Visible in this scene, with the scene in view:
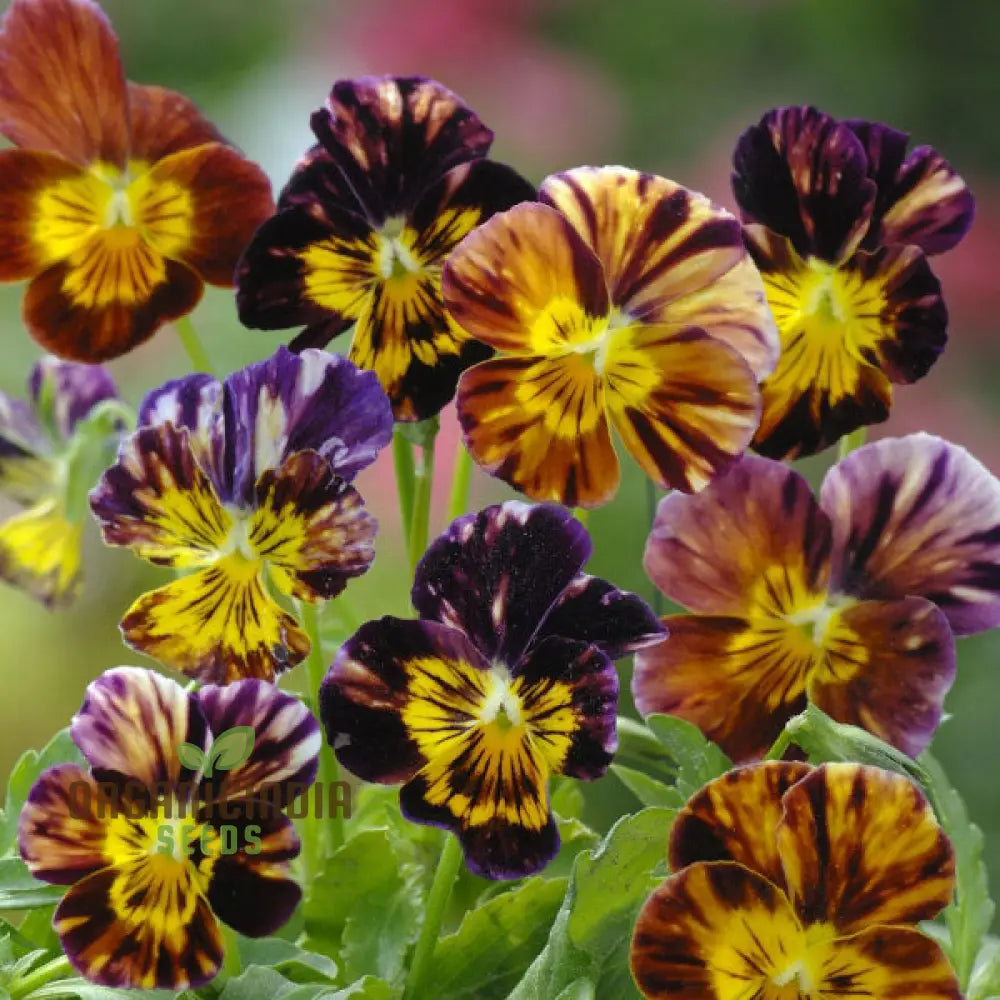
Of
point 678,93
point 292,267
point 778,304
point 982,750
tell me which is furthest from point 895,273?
point 678,93

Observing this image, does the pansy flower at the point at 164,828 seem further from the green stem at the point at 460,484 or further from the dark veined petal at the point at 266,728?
the green stem at the point at 460,484

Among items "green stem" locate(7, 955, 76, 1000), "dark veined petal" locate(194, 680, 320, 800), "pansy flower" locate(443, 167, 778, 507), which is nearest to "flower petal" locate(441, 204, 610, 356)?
"pansy flower" locate(443, 167, 778, 507)

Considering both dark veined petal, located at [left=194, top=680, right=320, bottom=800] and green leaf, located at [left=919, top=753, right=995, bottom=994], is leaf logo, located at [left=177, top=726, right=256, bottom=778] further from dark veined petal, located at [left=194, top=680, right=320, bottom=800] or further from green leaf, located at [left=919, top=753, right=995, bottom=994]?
green leaf, located at [left=919, top=753, right=995, bottom=994]

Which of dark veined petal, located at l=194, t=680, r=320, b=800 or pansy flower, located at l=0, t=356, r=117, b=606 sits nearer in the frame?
dark veined petal, located at l=194, t=680, r=320, b=800

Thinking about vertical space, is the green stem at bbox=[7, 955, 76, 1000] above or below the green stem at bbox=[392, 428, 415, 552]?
below

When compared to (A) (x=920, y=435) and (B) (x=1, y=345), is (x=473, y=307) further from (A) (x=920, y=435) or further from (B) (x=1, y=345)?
(B) (x=1, y=345)

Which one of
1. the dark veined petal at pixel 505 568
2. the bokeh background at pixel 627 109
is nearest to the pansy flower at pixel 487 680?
the dark veined petal at pixel 505 568

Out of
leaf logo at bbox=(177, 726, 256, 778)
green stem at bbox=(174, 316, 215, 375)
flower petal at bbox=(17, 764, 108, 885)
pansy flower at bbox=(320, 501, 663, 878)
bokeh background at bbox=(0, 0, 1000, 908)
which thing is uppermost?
bokeh background at bbox=(0, 0, 1000, 908)

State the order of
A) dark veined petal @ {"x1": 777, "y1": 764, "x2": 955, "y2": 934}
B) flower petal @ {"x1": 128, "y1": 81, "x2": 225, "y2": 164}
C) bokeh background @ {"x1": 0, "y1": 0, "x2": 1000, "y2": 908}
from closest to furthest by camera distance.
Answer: dark veined petal @ {"x1": 777, "y1": 764, "x2": 955, "y2": 934}
flower petal @ {"x1": 128, "y1": 81, "x2": 225, "y2": 164}
bokeh background @ {"x1": 0, "y1": 0, "x2": 1000, "y2": 908}
